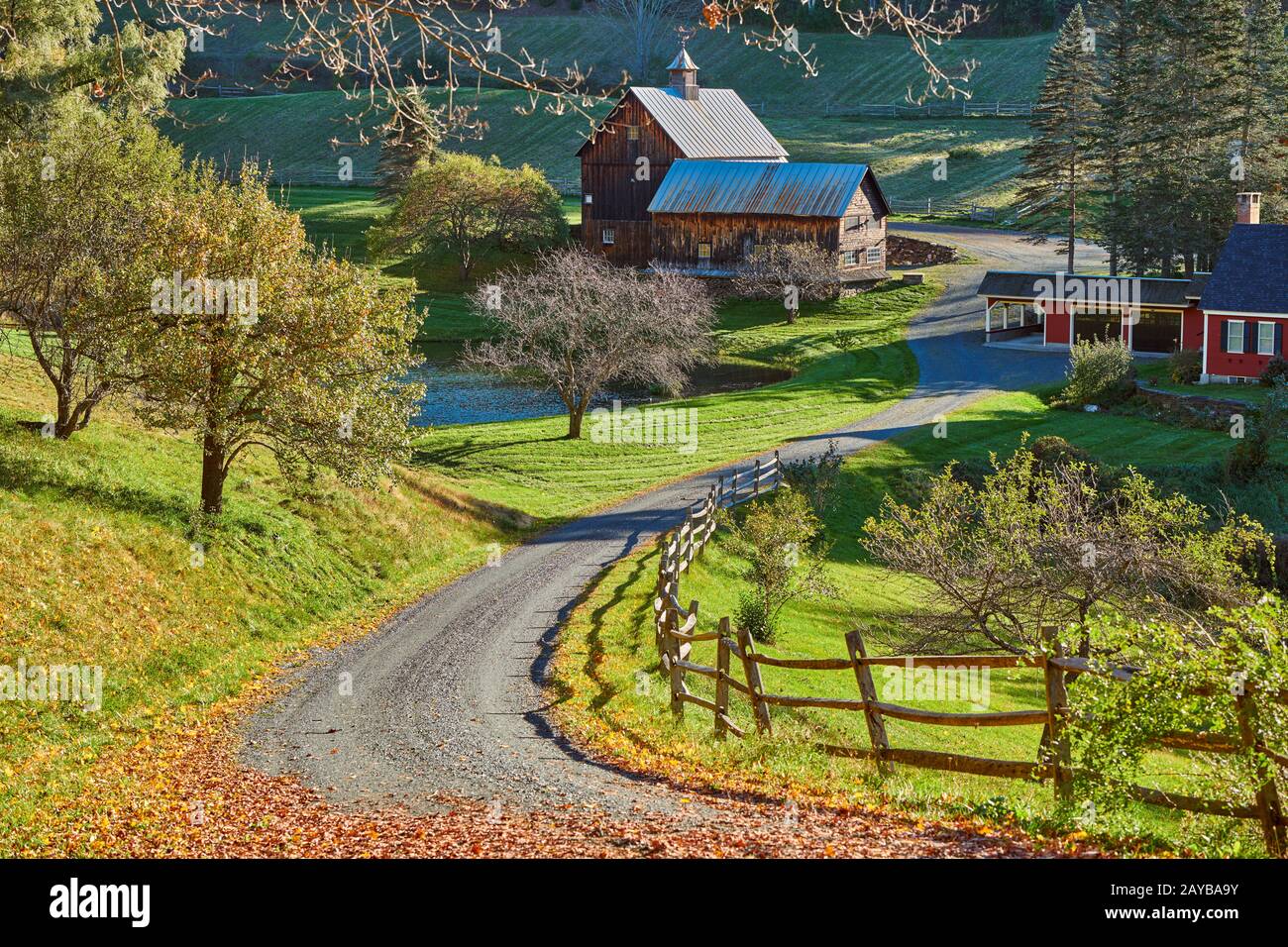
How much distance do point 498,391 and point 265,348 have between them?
31223 millimetres

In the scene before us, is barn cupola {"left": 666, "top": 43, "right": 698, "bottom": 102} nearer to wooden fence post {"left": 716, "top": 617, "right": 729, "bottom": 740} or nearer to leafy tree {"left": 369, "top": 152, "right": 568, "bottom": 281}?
leafy tree {"left": 369, "top": 152, "right": 568, "bottom": 281}

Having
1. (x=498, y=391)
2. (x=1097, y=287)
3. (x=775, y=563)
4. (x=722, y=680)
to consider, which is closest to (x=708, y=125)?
(x=1097, y=287)

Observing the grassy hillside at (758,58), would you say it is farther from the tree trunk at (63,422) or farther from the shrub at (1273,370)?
the tree trunk at (63,422)

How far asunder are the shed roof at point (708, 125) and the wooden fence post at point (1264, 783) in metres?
72.9

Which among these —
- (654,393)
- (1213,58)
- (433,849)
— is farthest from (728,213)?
(433,849)

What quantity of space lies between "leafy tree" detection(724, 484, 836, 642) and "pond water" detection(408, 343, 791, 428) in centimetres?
1982

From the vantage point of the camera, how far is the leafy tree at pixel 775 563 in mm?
27438

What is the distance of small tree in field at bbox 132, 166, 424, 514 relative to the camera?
24828mm

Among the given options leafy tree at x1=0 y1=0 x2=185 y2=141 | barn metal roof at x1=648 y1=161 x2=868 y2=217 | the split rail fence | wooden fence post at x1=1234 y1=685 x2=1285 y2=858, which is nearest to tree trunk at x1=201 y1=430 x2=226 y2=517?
the split rail fence

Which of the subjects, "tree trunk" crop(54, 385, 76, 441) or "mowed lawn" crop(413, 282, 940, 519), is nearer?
"tree trunk" crop(54, 385, 76, 441)

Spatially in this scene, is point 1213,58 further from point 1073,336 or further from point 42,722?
point 42,722

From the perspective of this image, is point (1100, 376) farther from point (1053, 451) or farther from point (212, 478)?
point (212, 478)
